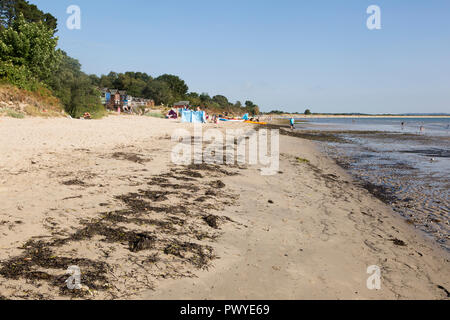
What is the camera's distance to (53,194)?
4.92m

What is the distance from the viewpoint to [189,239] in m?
4.00

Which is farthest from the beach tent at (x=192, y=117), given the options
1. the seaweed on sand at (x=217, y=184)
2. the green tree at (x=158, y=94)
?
the green tree at (x=158, y=94)

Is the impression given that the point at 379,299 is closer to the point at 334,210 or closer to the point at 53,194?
the point at 334,210

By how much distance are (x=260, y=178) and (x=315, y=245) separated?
4106mm

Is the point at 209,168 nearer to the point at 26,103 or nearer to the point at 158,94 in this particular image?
the point at 26,103

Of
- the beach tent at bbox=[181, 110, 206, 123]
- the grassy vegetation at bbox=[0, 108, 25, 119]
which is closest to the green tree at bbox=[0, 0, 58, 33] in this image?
the beach tent at bbox=[181, 110, 206, 123]

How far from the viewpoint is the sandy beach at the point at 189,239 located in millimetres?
2963

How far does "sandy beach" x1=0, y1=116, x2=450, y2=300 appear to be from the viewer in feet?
9.72

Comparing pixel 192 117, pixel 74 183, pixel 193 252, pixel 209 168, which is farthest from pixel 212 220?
pixel 192 117

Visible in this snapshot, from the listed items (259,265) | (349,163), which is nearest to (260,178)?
(259,265)

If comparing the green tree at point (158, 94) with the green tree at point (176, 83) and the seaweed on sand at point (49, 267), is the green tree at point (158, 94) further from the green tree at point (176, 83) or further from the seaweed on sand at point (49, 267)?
the seaweed on sand at point (49, 267)

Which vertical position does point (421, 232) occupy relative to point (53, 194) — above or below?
below
